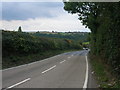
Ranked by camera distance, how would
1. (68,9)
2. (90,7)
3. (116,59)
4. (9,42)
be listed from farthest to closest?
(68,9), (90,7), (9,42), (116,59)

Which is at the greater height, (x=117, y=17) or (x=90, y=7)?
(x=90, y=7)

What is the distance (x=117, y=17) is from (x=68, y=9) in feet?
64.4

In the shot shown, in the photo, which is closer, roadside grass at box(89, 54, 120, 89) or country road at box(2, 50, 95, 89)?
roadside grass at box(89, 54, 120, 89)

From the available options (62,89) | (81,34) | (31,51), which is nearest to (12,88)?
(62,89)

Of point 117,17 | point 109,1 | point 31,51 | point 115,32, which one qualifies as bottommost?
point 31,51

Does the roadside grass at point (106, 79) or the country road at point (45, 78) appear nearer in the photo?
the roadside grass at point (106, 79)

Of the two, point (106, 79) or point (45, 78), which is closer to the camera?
point (106, 79)

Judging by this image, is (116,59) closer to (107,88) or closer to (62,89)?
(107,88)

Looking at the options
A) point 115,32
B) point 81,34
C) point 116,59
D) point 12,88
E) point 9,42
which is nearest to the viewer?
point 12,88

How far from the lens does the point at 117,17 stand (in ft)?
44.4

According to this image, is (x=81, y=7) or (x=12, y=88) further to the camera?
(x=81, y=7)

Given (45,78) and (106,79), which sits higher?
(106,79)

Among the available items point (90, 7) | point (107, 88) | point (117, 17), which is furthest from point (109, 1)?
point (90, 7)

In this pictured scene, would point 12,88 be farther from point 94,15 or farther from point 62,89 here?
point 94,15
